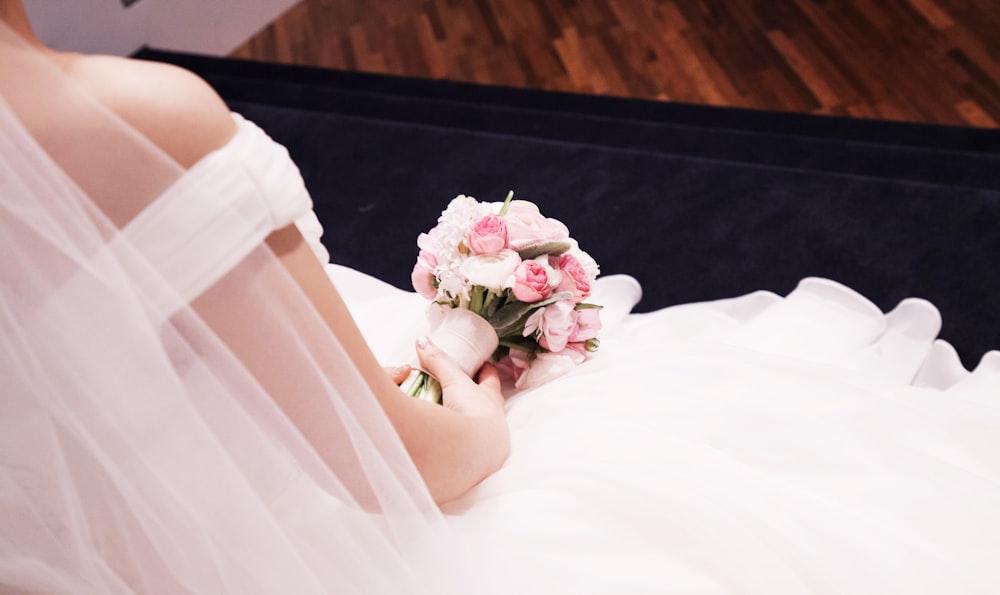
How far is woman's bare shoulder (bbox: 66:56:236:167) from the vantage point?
0.73 metres

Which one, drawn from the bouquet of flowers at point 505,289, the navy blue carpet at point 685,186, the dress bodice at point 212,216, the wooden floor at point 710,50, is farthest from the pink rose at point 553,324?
the wooden floor at point 710,50

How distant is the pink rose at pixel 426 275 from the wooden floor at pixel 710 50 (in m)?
2.11

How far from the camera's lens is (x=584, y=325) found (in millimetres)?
1409

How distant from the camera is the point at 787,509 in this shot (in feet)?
3.56

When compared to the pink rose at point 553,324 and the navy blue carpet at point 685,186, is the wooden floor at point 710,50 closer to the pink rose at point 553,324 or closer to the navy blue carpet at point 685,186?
the navy blue carpet at point 685,186

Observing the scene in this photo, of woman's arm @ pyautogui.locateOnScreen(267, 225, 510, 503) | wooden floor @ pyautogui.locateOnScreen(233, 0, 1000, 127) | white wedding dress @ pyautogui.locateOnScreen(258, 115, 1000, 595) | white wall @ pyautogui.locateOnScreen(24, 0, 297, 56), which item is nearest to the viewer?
woman's arm @ pyautogui.locateOnScreen(267, 225, 510, 503)

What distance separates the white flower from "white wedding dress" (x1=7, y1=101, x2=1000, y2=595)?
0.19 metres

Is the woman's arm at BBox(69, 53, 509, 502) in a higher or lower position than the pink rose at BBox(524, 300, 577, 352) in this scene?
higher

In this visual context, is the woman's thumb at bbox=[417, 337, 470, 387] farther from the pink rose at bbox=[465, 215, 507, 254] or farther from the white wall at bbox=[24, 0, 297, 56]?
the white wall at bbox=[24, 0, 297, 56]

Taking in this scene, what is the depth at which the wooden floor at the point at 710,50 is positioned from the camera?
308 centimetres

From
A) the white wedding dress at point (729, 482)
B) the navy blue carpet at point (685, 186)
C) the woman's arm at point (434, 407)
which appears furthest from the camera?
the navy blue carpet at point (685, 186)

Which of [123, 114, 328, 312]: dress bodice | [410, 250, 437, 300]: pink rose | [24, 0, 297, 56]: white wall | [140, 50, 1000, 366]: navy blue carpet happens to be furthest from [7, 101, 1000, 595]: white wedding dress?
[24, 0, 297, 56]: white wall

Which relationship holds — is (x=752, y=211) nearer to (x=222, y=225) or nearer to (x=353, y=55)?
(x=222, y=225)

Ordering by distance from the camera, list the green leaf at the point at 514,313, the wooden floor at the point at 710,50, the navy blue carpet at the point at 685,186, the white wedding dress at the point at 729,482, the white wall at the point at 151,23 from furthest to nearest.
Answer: the white wall at the point at 151,23
the wooden floor at the point at 710,50
the navy blue carpet at the point at 685,186
the green leaf at the point at 514,313
the white wedding dress at the point at 729,482
